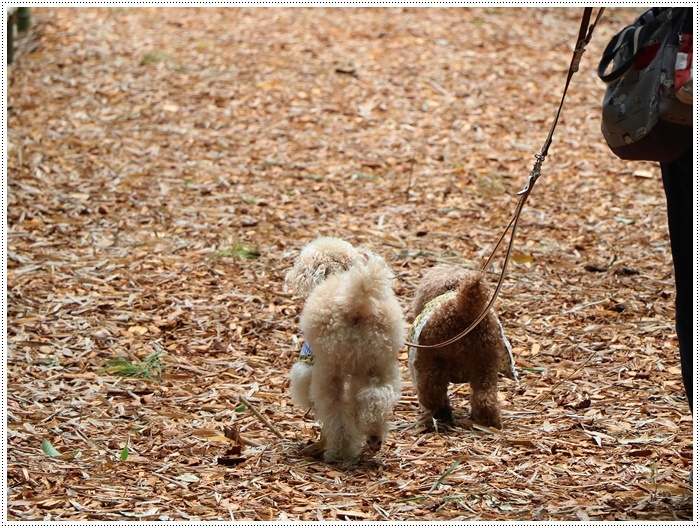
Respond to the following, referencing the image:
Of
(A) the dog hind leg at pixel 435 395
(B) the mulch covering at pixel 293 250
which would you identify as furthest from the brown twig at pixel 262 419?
(A) the dog hind leg at pixel 435 395

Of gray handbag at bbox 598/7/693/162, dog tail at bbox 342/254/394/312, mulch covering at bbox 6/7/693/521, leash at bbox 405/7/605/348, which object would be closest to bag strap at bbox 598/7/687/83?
gray handbag at bbox 598/7/693/162

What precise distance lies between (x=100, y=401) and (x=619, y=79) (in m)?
3.36

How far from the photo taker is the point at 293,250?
7293mm

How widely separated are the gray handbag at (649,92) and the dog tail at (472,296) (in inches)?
47.4

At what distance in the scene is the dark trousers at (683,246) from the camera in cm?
359

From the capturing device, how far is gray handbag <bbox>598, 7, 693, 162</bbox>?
10.8 feet

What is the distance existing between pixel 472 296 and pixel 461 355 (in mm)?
370

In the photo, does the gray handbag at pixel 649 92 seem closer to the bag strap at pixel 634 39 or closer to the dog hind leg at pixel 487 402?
the bag strap at pixel 634 39

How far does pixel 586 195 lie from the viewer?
8.41 m

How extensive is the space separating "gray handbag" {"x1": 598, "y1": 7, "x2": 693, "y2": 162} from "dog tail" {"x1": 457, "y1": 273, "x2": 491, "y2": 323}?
1204 mm

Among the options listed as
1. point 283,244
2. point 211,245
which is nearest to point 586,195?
point 283,244

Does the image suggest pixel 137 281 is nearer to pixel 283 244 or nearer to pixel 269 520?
pixel 283 244

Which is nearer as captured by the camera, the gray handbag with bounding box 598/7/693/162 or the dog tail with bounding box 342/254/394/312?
the gray handbag with bounding box 598/7/693/162

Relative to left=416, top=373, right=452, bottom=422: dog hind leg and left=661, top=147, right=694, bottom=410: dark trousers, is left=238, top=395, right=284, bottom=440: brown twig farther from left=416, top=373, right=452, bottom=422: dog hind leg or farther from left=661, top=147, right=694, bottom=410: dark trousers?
left=661, top=147, right=694, bottom=410: dark trousers
